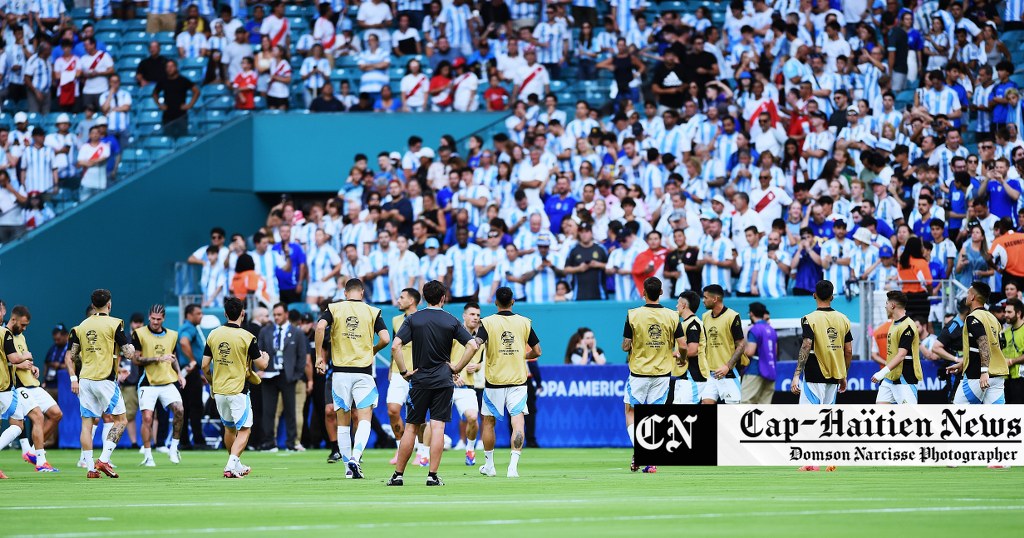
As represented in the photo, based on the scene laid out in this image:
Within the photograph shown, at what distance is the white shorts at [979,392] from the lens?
19453 millimetres

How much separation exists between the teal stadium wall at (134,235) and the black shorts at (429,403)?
49.0ft

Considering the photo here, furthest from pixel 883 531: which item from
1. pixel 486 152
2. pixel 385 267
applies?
pixel 486 152

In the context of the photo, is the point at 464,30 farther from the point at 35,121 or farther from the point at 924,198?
the point at 924,198

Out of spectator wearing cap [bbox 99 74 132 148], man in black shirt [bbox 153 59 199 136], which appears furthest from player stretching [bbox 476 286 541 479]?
man in black shirt [bbox 153 59 199 136]

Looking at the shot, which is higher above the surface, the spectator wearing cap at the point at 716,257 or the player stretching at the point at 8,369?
the spectator wearing cap at the point at 716,257

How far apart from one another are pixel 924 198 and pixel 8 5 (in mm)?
21753

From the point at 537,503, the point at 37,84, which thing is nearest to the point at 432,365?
the point at 537,503

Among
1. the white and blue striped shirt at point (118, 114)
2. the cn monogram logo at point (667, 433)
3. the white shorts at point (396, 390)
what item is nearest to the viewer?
the cn monogram logo at point (667, 433)

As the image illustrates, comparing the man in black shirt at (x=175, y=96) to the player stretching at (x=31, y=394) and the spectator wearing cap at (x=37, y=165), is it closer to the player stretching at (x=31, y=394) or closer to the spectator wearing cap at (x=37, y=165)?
the spectator wearing cap at (x=37, y=165)

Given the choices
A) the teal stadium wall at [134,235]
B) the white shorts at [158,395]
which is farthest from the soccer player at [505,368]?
the teal stadium wall at [134,235]

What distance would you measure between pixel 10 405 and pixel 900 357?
35.8ft

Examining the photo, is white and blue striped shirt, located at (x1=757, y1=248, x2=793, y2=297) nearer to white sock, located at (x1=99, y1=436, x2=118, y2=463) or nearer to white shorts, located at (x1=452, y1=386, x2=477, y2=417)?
white shorts, located at (x1=452, y1=386, x2=477, y2=417)

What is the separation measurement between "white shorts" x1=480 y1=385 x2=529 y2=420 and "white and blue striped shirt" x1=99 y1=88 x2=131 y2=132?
1593cm

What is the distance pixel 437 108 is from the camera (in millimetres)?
34031
